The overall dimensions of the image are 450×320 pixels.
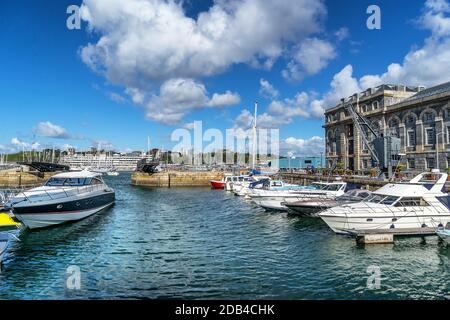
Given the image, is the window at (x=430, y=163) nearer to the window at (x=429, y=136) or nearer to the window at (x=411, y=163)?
the window at (x=411, y=163)

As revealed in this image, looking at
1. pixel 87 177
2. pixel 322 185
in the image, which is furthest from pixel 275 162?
pixel 87 177

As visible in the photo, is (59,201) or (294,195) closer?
(59,201)

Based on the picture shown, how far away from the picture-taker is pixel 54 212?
29.6 metres

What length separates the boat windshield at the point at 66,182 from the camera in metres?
34.8

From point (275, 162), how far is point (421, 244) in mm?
115991

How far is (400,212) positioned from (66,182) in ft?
106

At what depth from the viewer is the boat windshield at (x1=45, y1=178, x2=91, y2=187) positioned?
34844 mm

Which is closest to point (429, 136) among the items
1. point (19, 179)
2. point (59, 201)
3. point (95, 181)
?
point (95, 181)

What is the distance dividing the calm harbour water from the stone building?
47.1 meters

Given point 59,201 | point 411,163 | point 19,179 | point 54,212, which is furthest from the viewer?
point 19,179

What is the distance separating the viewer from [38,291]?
49.8ft

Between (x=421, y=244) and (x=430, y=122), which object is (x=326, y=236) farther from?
(x=430, y=122)

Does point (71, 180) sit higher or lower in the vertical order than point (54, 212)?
higher

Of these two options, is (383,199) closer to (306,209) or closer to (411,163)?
(306,209)
